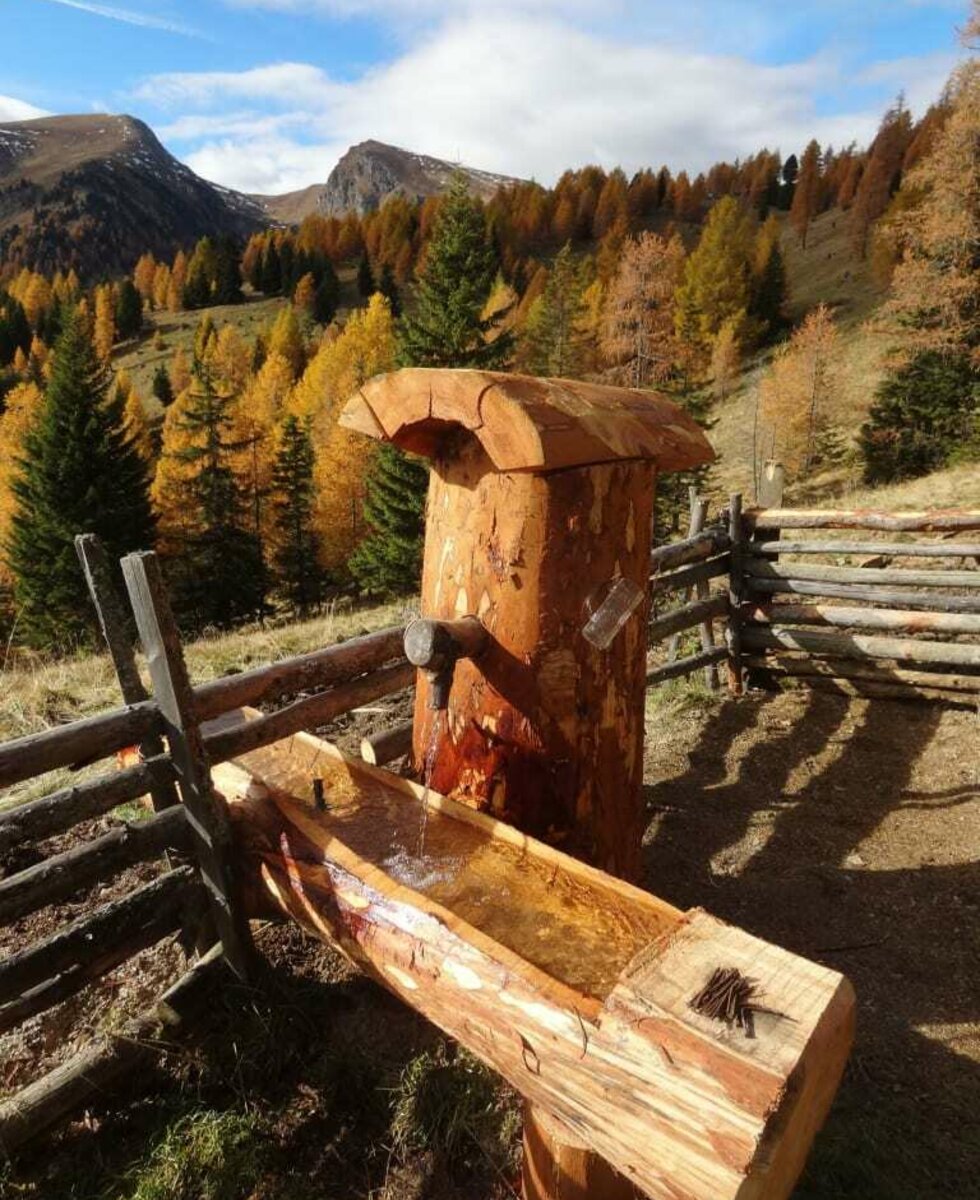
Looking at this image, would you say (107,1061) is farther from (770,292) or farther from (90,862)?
(770,292)

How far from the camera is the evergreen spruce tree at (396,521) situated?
59.2 feet

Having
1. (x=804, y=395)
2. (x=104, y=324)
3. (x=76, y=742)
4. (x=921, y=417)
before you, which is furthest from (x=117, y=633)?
(x=104, y=324)

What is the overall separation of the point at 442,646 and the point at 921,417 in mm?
23033

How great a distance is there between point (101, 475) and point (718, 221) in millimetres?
44260

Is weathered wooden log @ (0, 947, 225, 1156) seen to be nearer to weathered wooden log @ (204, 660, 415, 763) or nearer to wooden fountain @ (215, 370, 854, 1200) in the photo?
wooden fountain @ (215, 370, 854, 1200)

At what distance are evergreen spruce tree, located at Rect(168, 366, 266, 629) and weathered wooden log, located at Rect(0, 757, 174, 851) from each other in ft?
68.7

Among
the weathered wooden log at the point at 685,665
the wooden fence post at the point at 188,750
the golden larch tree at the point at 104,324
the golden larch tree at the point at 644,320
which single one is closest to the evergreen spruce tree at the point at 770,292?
the golden larch tree at the point at 644,320

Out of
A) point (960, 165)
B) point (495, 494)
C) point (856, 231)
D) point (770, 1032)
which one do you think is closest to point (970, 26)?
point (960, 165)

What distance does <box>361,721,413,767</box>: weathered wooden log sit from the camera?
3.38 metres

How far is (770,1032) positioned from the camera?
3.98 feet

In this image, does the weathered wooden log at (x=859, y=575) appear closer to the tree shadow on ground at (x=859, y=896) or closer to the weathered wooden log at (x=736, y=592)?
Answer: the weathered wooden log at (x=736, y=592)

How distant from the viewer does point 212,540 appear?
23266 mm

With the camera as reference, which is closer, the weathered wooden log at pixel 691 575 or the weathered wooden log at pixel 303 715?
the weathered wooden log at pixel 303 715

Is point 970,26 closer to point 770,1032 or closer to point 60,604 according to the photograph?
point 770,1032
